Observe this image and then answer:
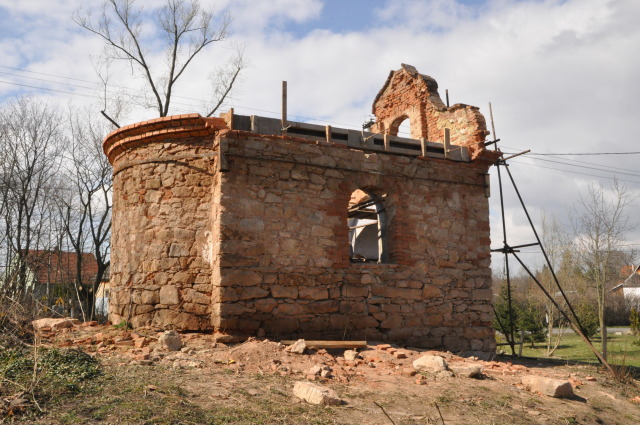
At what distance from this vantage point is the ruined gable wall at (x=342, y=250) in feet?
26.7

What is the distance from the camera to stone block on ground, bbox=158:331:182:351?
23.1 feet

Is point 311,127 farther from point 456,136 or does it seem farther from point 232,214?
point 456,136

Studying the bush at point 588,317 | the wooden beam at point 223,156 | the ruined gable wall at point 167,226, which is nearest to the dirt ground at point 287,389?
the ruined gable wall at point 167,226

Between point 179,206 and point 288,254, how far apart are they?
203cm

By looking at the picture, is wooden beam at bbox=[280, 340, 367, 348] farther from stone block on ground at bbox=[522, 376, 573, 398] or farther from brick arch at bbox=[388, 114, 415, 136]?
brick arch at bbox=[388, 114, 415, 136]

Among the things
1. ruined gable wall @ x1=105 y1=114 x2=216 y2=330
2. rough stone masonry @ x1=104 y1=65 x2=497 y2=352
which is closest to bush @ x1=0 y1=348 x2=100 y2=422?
ruined gable wall @ x1=105 y1=114 x2=216 y2=330

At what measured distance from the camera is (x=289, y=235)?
8.48m

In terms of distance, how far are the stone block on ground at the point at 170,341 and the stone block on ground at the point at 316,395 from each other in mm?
2337

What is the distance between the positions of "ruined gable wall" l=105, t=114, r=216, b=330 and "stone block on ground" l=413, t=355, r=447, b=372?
11.1ft

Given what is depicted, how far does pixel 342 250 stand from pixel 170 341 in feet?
10.9

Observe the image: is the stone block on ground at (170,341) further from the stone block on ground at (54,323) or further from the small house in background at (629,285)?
the small house in background at (629,285)

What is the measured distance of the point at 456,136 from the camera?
11062 mm

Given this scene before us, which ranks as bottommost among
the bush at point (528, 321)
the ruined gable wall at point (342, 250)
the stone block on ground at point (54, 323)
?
the bush at point (528, 321)

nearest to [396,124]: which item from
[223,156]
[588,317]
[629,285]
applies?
[223,156]
